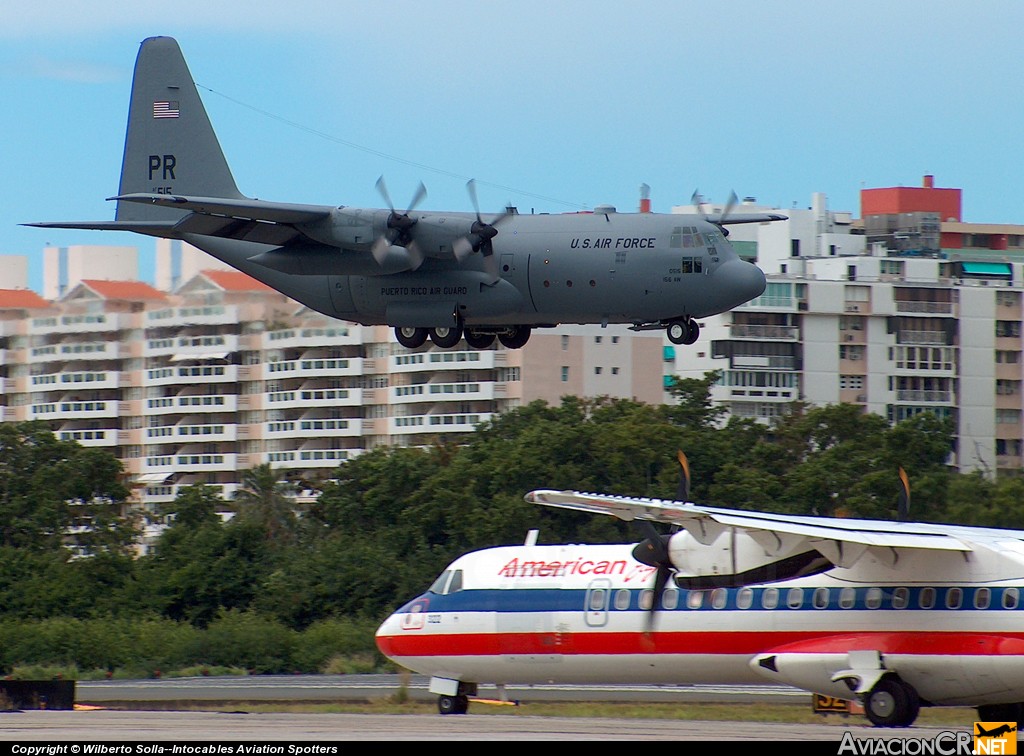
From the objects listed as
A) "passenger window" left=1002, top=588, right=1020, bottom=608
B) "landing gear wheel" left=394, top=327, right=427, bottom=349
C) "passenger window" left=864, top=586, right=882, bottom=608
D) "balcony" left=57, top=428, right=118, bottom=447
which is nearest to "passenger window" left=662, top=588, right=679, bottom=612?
"passenger window" left=864, top=586, right=882, bottom=608

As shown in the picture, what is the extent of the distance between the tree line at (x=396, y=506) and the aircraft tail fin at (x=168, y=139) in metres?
18.9

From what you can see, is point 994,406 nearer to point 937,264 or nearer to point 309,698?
point 937,264

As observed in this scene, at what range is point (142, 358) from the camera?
13588 centimetres

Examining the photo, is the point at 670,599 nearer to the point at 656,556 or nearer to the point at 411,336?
the point at 656,556

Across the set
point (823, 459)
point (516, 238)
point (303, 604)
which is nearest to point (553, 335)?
point (823, 459)

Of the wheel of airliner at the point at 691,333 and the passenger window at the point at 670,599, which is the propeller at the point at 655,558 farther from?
the wheel of airliner at the point at 691,333

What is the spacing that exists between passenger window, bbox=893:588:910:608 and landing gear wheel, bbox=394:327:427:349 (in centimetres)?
1505

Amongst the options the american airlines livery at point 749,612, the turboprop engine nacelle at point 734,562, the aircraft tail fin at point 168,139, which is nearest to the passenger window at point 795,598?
the american airlines livery at point 749,612

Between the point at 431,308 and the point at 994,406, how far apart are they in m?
100.0

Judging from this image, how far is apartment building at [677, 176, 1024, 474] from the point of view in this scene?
421ft

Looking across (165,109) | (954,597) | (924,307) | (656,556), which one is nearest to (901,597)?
(954,597)

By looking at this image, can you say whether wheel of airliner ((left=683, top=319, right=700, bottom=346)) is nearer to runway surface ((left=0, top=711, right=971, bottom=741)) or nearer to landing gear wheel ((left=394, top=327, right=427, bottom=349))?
landing gear wheel ((left=394, top=327, right=427, bottom=349))

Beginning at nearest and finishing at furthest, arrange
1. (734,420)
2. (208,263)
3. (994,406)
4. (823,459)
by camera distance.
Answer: (823,459)
(734,420)
(208,263)
(994,406)

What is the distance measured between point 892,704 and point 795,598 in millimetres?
2540
